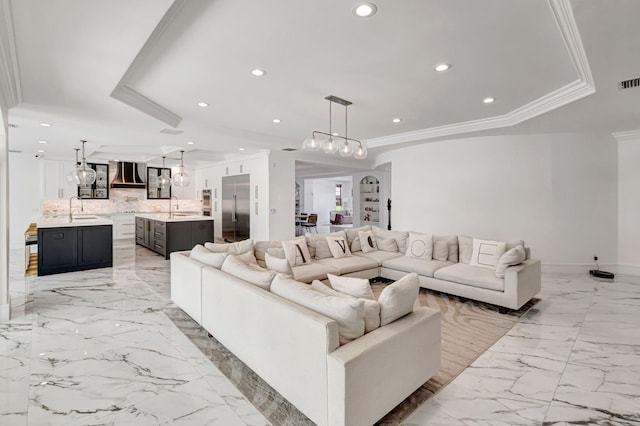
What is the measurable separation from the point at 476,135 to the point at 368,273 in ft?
11.1

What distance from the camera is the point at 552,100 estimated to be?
4.05 metres

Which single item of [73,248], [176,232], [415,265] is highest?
[176,232]

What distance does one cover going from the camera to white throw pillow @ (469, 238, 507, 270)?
4387 mm

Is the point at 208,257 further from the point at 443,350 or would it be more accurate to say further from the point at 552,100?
the point at 552,100

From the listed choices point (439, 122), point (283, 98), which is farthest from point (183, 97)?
point (439, 122)

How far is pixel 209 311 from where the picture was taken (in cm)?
306

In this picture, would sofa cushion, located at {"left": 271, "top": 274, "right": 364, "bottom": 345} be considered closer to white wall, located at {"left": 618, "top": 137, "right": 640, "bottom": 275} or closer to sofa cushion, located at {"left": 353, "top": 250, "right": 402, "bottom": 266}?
sofa cushion, located at {"left": 353, "top": 250, "right": 402, "bottom": 266}

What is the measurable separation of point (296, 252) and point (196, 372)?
7.55 ft

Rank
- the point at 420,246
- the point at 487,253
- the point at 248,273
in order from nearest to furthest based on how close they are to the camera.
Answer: the point at 248,273, the point at 487,253, the point at 420,246

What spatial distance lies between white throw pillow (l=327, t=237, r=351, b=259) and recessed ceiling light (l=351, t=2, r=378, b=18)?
3.53 metres

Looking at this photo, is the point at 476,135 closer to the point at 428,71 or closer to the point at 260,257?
the point at 428,71

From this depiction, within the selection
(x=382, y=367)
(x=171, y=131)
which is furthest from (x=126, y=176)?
(x=382, y=367)

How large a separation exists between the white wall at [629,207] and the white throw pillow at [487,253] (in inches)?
126

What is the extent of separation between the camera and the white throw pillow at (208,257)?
332 centimetres
